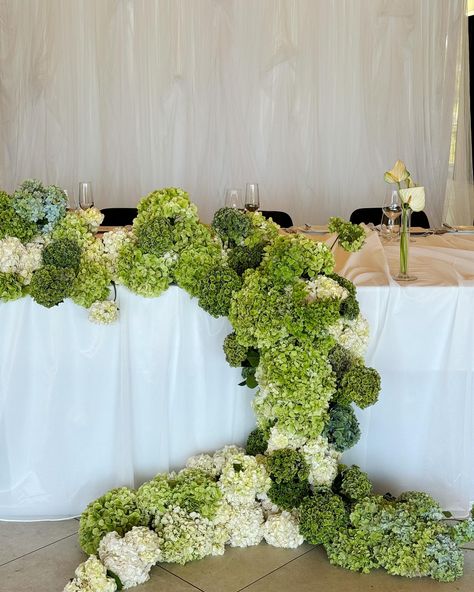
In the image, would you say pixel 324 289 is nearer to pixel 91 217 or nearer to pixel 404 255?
pixel 404 255

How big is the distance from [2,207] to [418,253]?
168cm

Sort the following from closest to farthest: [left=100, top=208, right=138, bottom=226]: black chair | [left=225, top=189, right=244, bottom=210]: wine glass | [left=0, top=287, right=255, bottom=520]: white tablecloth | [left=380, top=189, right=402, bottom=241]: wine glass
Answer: [left=0, top=287, right=255, bottom=520]: white tablecloth
[left=380, top=189, right=402, bottom=241]: wine glass
[left=225, top=189, right=244, bottom=210]: wine glass
[left=100, top=208, right=138, bottom=226]: black chair

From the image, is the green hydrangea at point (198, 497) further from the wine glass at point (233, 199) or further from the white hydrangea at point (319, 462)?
the wine glass at point (233, 199)

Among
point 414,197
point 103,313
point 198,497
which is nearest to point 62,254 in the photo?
point 103,313

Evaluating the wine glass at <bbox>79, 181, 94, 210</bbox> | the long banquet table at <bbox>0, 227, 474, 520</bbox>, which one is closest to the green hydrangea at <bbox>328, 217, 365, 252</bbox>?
the long banquet table at <bbox>0, 227, 474, 520</bbox>

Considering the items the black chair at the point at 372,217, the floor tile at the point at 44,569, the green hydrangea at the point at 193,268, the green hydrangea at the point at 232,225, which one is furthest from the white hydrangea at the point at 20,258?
the black chair at the point at 372,217

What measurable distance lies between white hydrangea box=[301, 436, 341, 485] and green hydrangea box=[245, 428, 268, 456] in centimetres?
18

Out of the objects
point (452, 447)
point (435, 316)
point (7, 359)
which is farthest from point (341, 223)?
point (7, 359)

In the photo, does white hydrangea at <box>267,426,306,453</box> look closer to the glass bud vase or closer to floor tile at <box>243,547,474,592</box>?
floor tile at <box>243,547,474,592</box>

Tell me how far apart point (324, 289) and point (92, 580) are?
113cm

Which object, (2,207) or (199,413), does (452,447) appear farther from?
(2,207)

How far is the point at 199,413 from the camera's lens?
2828 millimetres

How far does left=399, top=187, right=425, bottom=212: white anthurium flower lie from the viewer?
9.35ft

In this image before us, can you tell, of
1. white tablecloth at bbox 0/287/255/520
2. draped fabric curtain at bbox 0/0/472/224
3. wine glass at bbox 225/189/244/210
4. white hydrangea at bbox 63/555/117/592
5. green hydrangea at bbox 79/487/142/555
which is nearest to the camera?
white hydrangea at bbox 63/555/117/592
